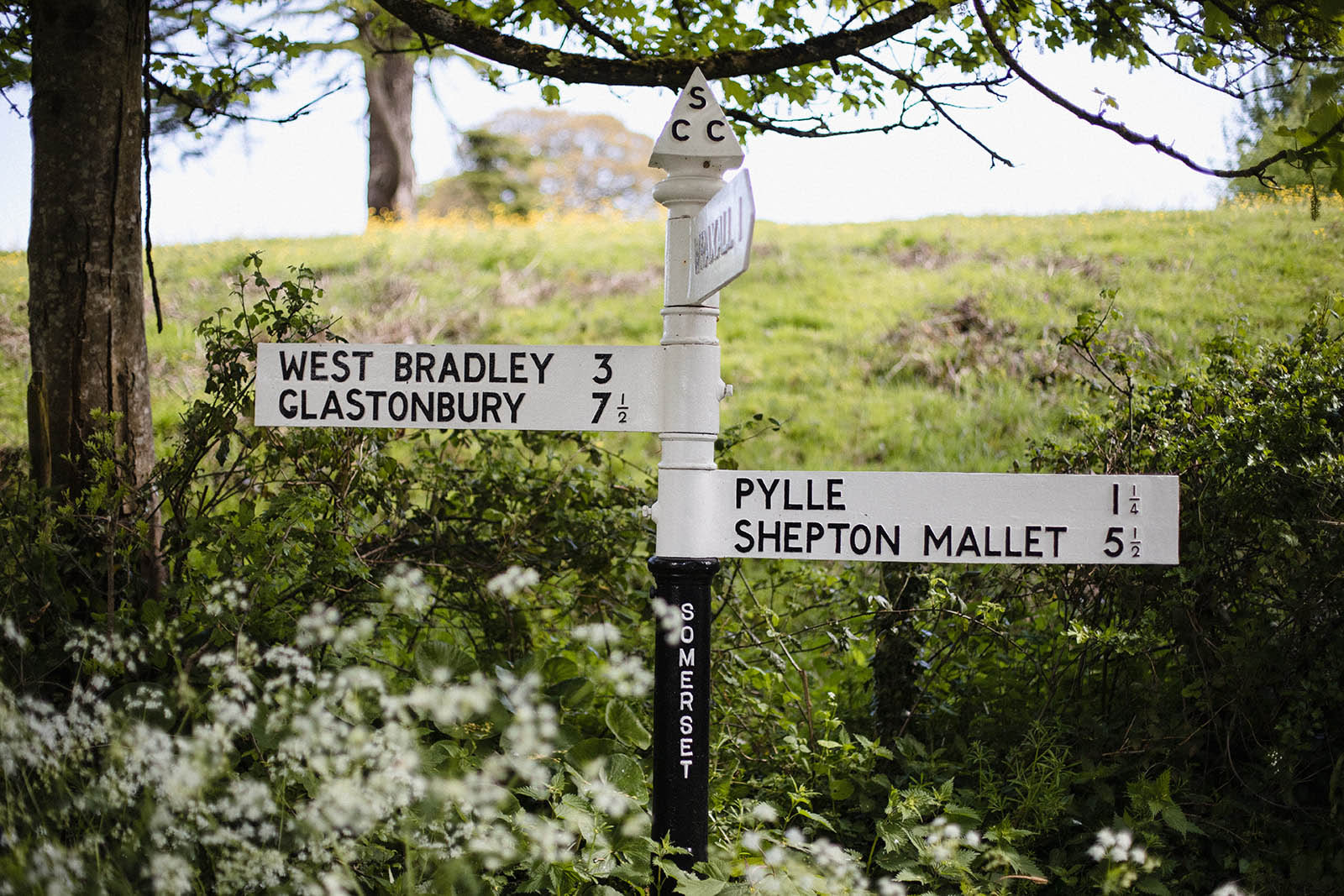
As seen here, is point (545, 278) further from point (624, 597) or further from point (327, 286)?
point (624, 597)

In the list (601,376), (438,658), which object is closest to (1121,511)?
(601,376)

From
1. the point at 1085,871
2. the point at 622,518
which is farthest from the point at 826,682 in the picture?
the point at 1085,871

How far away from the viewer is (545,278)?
35.6 ft

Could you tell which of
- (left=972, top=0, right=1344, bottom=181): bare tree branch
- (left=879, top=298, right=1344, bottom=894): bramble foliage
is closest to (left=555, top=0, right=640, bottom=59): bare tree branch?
(left=972, top=0, right=1344, bottom=181): bare tree branch

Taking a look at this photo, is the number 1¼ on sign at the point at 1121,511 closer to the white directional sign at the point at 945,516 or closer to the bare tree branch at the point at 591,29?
the white directional sign at the point at 945,516

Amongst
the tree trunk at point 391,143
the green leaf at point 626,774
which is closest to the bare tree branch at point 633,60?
the green leaf at point 626,774

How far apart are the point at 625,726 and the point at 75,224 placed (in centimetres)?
236

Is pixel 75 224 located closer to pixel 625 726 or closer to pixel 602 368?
pixel 602 368

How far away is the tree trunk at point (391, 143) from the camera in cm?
1445

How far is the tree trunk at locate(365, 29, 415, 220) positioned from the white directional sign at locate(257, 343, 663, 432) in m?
13.0

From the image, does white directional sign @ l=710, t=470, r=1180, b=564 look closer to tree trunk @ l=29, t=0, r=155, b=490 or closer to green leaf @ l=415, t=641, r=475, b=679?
green leaf @ l=415, t=641, r=475, b=679

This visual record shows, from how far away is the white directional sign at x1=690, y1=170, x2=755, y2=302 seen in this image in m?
1.84

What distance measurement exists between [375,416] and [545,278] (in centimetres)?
862

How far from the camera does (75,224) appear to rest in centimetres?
319
